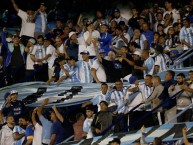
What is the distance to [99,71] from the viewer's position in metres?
27.9

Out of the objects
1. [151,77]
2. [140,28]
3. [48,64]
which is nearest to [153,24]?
[140,28]

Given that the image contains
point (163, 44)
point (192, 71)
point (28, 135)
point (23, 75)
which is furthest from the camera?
point (23, 75)

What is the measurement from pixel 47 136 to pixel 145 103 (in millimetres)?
2525

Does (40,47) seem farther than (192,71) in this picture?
Yes

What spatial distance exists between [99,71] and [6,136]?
2.77m

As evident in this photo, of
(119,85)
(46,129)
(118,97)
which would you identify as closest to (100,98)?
(118,97)

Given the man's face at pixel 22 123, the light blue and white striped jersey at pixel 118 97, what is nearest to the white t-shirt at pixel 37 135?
the man's face at pixel 22 123

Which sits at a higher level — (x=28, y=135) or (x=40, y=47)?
(x=40, y=47)

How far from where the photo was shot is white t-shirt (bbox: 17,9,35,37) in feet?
103

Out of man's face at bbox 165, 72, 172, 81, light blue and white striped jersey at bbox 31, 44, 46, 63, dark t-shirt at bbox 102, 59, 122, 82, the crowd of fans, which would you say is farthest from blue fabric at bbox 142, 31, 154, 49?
man's face at bbox 165, 72, 172, 81

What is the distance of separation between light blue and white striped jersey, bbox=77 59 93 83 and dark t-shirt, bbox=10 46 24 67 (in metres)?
2.53

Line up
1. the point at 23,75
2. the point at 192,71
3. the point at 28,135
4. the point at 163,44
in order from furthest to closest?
the point at 23,75 → the point at 163,44 → the point at 28,135 → the point at 192,71

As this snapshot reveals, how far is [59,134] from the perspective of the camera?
26219 millimetres

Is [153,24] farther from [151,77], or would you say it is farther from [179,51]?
[151,77]
